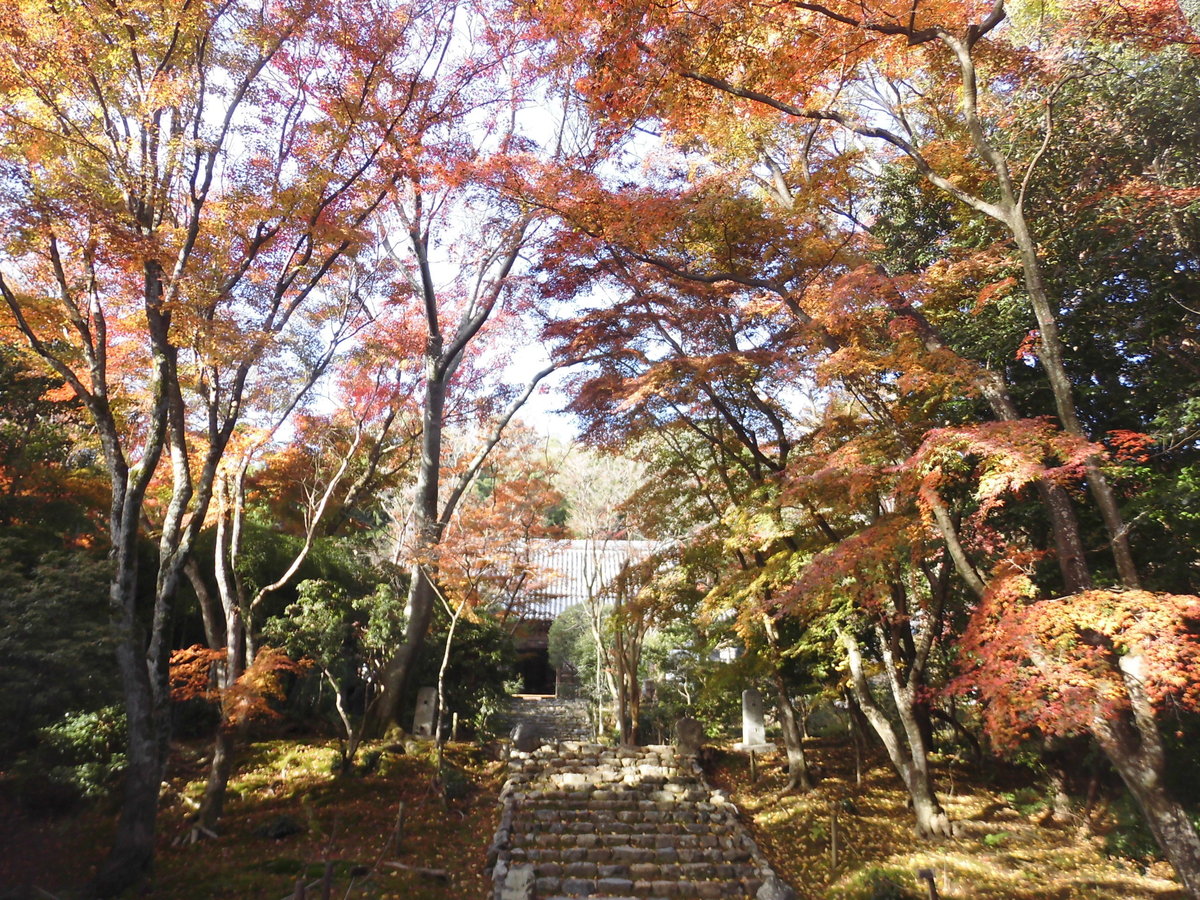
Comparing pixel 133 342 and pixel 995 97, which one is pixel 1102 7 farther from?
pixel 133 342

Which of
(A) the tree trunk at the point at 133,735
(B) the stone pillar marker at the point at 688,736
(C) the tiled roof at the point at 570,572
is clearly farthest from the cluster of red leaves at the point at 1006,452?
(C) the tiled roof at the point at 570,572

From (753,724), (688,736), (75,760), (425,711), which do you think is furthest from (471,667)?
(75,760)

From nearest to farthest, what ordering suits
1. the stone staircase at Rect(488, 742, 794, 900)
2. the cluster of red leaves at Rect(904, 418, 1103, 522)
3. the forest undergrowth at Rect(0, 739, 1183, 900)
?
the cluster of red leaves at Rect(904, 418, 1103, 522) < the forest undergrowth at Rect(0, 739, 1183, 900) < the stone staircase at Rect(488, 742, 794, 900)

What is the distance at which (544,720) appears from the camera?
16.8 m

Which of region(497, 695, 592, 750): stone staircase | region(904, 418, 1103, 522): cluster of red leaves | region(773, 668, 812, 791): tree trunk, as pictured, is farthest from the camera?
region(497, 695, 592, 750): stone staircase

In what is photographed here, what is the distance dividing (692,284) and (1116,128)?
5.31m

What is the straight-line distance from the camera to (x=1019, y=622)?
17.4 feet

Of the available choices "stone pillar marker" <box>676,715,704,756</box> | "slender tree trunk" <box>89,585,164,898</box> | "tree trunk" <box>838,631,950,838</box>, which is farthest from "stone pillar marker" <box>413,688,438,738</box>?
"tree trunk" <box>838,631,950,838</box>

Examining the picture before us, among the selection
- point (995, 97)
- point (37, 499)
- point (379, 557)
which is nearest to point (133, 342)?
point (37, 499)

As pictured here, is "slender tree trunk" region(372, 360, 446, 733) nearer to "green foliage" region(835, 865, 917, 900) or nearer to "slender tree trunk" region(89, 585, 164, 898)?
"slender tree trunk" region(89, 585, 164, 898)

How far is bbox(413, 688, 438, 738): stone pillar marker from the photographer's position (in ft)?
40.5

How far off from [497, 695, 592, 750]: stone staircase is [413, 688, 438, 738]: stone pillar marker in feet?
5.63

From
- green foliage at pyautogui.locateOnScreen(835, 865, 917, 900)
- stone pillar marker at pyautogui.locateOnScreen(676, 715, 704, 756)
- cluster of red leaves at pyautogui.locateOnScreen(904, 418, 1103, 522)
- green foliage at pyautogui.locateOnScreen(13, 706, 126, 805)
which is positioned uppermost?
cluster of red leaves at pyautogui.locateOnScreen(904, 418, 1103, 522)

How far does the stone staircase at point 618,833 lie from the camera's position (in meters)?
7.38
